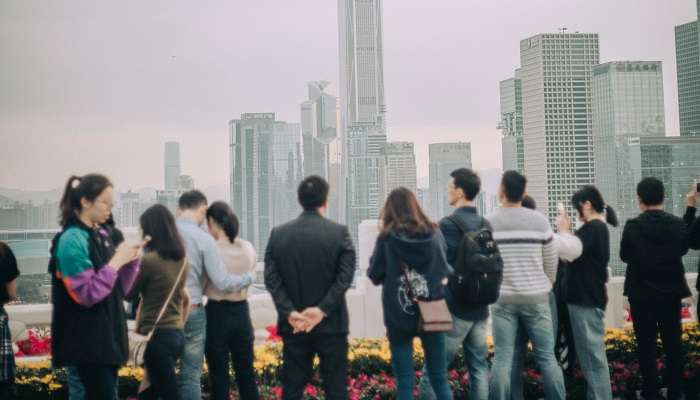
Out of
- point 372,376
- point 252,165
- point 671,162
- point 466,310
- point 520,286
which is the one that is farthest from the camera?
point 252,165

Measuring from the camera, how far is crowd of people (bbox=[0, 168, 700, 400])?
157 inches

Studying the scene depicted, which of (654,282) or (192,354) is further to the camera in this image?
(654,282)

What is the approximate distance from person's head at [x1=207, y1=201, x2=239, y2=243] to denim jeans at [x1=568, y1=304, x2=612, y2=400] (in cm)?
262

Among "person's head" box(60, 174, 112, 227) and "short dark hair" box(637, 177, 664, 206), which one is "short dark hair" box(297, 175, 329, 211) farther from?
"short dark hair" box(637, 177, 664, 206)

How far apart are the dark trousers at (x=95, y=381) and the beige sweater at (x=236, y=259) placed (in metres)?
1.08

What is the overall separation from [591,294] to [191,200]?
118 inches

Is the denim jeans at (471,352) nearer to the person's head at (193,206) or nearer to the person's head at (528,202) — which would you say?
the person's head at (528,202)

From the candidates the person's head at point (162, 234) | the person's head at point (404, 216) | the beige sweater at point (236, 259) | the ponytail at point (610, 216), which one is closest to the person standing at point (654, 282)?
the ponytail at point (610, 216)

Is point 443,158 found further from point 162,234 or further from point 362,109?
point 162,234

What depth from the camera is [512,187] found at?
16.6 feet

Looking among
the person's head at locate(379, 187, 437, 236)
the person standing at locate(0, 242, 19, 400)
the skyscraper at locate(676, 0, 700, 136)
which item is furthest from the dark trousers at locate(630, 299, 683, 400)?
the skyscraper at locate(676, 0, 700, 136)

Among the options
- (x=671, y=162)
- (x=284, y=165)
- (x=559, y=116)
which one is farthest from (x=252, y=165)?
(x=671, y=162)

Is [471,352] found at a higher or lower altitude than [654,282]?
lower

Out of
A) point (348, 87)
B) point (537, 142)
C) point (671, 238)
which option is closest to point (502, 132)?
point (537, 142)
